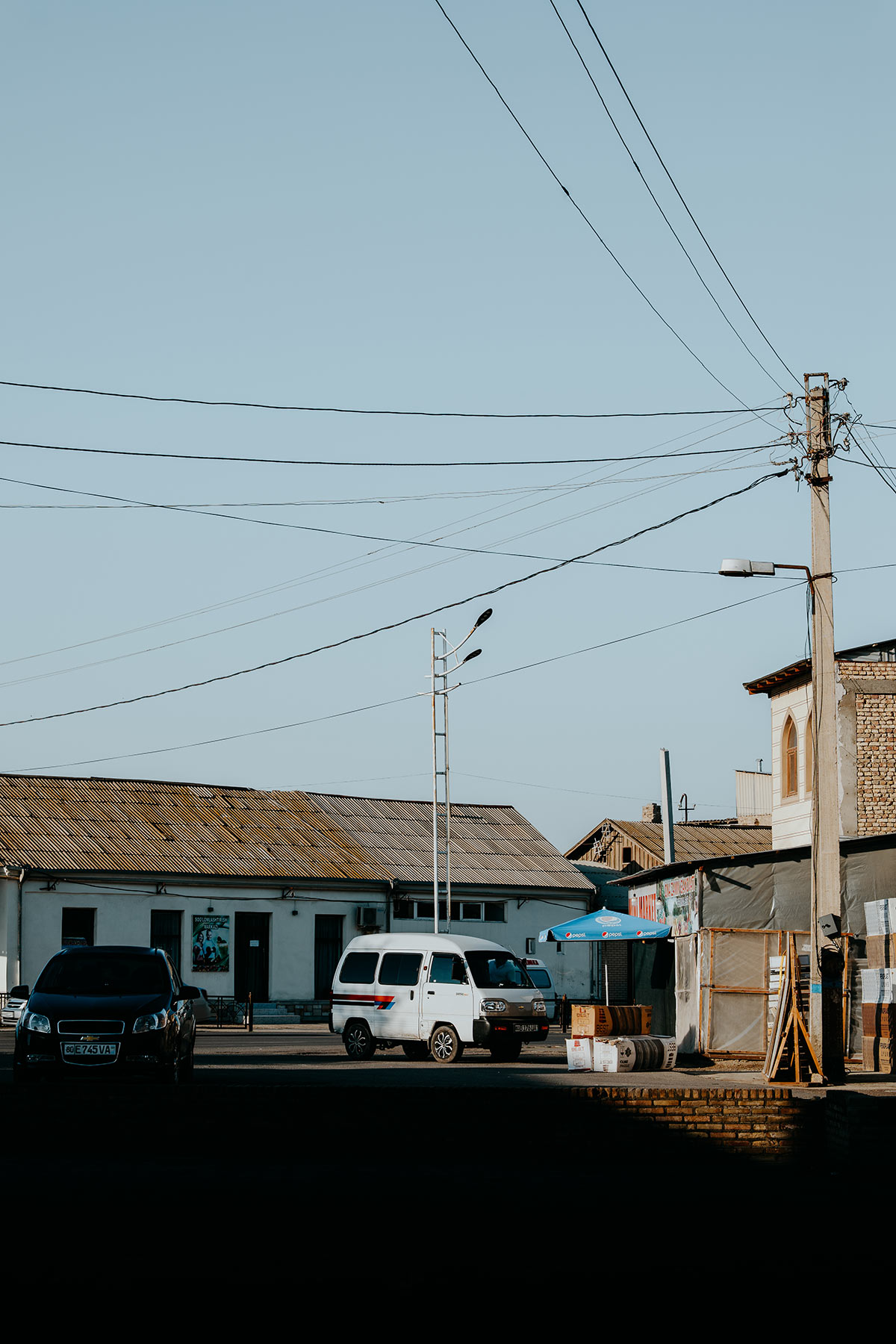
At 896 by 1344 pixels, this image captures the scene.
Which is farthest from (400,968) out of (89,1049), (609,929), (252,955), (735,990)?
(252,955)

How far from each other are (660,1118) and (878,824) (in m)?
16.3

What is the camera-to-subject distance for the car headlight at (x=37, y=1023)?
16.6 m

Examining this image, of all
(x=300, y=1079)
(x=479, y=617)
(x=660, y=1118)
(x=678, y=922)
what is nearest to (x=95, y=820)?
(x=479, y=617)

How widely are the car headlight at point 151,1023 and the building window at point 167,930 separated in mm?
24126

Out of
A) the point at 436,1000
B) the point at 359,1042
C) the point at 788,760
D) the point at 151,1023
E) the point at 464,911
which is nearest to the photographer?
the point at 151,1023

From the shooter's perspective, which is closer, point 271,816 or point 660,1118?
point 660,1118

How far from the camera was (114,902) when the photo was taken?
39.9m

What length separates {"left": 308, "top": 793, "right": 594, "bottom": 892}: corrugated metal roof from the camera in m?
46.2

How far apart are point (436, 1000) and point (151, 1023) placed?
8.34m

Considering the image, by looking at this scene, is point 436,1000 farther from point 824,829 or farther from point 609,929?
point 824,829

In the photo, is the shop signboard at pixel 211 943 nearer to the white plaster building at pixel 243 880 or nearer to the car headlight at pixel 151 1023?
the white plaster building at pixel 243 880

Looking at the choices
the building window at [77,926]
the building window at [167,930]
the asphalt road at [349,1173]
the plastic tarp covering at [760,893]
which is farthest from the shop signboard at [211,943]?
the asphalt road at [349,1173]

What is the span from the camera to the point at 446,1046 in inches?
952

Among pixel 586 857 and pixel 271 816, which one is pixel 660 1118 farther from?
pixel 586 857
